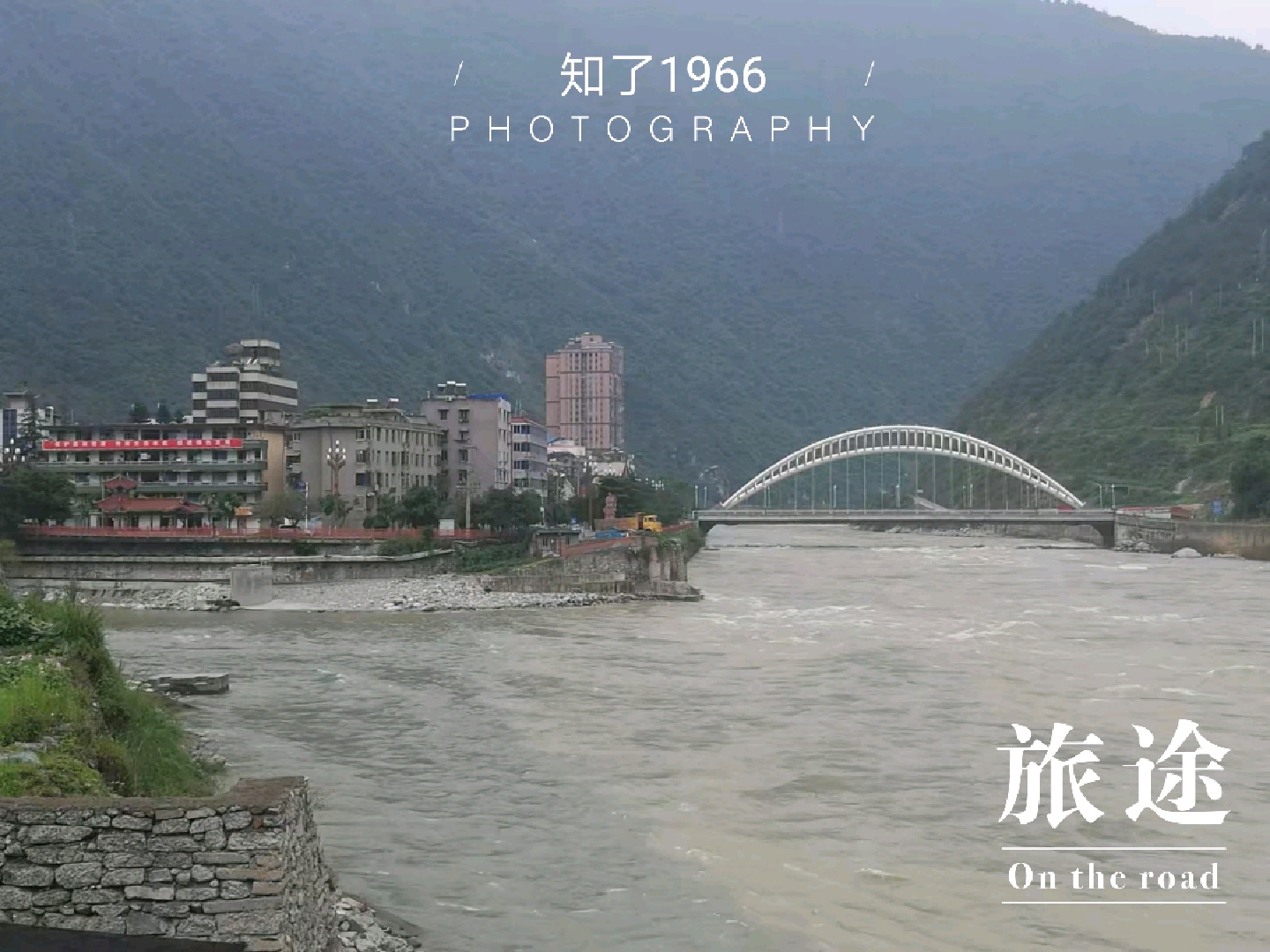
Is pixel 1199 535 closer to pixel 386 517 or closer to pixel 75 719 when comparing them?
pixel 386 517

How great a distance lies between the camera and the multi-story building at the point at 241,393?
7875 centimetres

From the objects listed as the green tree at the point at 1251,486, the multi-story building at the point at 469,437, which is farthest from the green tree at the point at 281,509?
the green tree at the point at 1251,486

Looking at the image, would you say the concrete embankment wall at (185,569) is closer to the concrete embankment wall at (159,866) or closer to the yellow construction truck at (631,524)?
the yellow construction truck at (631,524)

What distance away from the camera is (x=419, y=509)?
58.0 m

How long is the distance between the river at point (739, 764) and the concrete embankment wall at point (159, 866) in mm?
3551

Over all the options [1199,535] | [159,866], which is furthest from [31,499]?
[1199,535]

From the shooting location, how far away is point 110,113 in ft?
578

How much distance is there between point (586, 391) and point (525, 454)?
75.8 meters

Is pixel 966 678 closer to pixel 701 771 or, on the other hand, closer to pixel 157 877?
pixel 701 771

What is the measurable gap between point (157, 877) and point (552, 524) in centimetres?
6473

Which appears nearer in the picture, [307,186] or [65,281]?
→ [65,281]

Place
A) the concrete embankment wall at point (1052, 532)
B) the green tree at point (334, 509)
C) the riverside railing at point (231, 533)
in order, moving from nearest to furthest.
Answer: the riverside railing at point (231, 533)
the green tree at point (334, 509)
the concrete embankment wall at point (1052, 532)

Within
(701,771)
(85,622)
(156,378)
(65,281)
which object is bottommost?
(701,771)

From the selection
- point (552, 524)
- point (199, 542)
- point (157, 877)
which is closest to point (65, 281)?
point (552, 524)
